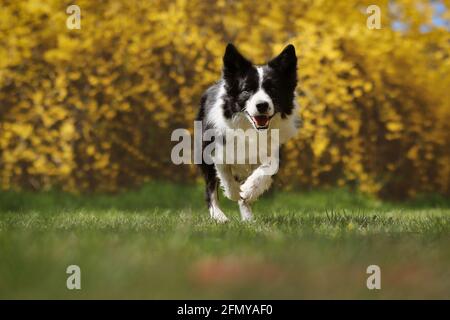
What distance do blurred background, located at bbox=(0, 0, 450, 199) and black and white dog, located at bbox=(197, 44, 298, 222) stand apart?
2.35 metres

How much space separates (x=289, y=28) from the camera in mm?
7590

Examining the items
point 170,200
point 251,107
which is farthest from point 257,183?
point 170,200

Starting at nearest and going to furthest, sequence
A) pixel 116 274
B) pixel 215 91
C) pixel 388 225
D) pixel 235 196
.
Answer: pixel 116 274, pixel 388 225, pixel 235 196, pixel 215 91

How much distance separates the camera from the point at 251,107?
4.66m

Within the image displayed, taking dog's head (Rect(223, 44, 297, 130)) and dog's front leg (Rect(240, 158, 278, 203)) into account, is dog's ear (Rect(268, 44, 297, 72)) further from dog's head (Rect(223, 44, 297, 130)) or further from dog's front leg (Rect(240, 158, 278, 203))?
dog's front leg (Rect(240, 158, 278, 203))

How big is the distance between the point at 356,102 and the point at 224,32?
1.81 meters

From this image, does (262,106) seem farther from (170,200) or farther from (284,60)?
(170,200)

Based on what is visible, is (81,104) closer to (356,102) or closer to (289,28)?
(289,28)

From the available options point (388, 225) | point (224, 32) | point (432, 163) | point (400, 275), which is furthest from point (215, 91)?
point (432, 163)

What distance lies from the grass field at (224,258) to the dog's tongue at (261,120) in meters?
0.71

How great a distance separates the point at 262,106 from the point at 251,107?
0.31 ft

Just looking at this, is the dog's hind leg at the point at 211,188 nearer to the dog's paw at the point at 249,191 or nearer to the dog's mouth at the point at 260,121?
the dog's paw at the point at 249,191

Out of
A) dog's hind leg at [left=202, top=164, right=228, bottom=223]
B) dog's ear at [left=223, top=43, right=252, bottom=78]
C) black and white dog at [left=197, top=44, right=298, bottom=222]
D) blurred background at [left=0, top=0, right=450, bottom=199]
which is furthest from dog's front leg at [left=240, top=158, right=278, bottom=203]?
blurred background at [left=0, top=0, right=450, bottom=199]

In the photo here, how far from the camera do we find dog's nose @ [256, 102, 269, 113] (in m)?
4.59
